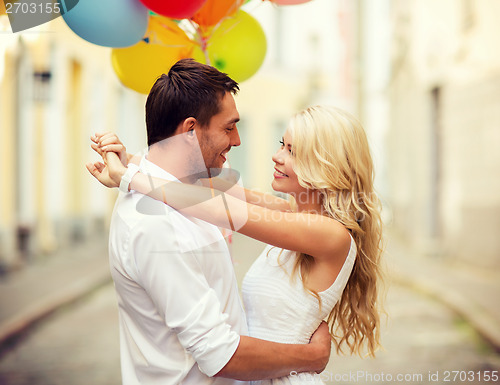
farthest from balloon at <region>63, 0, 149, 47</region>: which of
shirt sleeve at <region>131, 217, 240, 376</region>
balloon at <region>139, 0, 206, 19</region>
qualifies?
shirt sleeve at <region>131, 217, 240, 376</region>

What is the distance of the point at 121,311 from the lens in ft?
6.51

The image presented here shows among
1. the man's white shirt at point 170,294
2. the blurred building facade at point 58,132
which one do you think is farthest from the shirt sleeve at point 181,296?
the blurred building facade at point 58,132

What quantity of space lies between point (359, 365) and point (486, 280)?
4271mm

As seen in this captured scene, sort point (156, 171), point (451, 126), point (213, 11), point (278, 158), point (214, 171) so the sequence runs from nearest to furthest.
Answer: point (156, 171), point (214, 171), point (278, 158), point (213, 11), point (451, 126)

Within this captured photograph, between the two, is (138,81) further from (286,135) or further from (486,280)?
(486,280)

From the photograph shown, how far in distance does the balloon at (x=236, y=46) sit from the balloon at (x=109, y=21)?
1.36 feet

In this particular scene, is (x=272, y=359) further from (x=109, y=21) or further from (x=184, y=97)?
(x=109, y=21)

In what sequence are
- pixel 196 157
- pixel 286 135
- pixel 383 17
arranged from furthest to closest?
pixel 383 17 < pixel 286 135 < pixel 196 157

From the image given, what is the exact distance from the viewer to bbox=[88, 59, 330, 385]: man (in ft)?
5.70

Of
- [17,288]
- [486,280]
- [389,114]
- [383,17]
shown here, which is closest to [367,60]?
[383,17]

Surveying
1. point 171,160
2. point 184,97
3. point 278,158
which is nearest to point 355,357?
point 278,158

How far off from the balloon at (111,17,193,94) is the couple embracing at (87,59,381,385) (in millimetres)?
420

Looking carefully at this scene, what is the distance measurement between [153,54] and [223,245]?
106 centimetres

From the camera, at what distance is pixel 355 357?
5.52 meters
